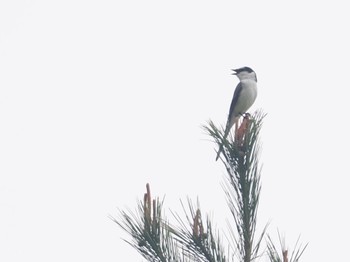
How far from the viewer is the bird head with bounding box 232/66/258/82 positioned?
9.13 m

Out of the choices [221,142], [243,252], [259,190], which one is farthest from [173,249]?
[221,142]

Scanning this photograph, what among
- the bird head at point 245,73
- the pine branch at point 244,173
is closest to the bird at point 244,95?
the bird head at point 245,73

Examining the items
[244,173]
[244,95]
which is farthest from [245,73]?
[244,173]

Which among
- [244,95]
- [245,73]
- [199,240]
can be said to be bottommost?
[199,240]

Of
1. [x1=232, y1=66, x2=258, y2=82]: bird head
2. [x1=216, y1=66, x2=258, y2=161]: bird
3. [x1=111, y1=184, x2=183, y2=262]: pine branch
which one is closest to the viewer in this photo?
[x1=111, y1=184, x2=183, y2=262]: pine branch

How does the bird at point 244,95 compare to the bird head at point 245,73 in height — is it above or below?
below

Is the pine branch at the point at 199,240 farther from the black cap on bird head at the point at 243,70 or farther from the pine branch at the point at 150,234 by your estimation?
the black cap on bird head at the point at 243,70

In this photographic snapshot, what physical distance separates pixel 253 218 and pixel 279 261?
0.26 meters

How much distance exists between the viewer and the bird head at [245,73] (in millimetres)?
9128

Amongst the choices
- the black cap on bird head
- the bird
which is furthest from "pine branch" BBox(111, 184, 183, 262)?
the black cap on bird head

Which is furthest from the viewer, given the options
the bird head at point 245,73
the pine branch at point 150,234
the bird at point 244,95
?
the bird head at point 245,73

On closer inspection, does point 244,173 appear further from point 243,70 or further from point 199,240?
point 243,70

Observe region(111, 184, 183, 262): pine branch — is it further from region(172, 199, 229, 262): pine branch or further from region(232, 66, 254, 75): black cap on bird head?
region(232, 66, 254, 75): black cap on bird head

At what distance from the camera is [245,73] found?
9.30 meters
